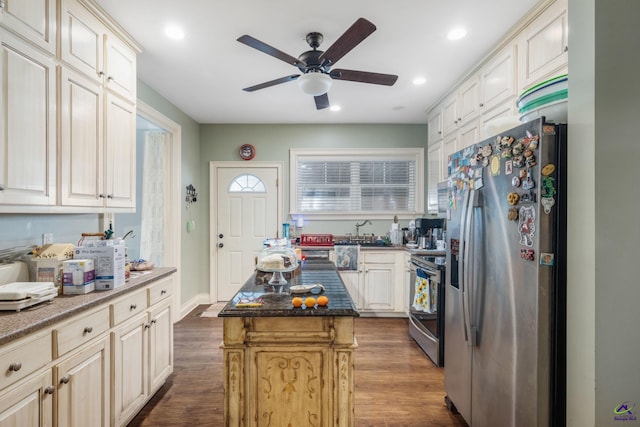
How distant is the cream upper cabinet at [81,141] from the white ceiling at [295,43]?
1.99 feet

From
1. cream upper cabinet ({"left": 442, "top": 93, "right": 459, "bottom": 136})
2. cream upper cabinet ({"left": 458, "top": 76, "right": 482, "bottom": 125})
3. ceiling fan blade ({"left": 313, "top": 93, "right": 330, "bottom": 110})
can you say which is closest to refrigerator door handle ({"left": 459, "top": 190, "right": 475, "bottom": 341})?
cream upper cabinet ({"left": 458, "top": 76, "right": 482, "bottom": 125})

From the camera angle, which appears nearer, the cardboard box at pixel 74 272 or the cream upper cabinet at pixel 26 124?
the cream upper cabinet at pixel 26 124

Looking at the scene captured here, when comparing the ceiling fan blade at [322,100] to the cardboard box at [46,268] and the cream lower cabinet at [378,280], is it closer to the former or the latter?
the cream lower cabinet at [378,280]

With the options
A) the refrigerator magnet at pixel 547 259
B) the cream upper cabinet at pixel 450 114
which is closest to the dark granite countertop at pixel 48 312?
the refrigerator magnet at pixel 547 259

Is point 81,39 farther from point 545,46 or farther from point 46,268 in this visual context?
point 545,46

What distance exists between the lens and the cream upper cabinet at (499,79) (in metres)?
2.32

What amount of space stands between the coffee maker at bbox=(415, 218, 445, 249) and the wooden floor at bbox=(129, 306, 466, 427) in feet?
3.68

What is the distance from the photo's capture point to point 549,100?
5.04 ft

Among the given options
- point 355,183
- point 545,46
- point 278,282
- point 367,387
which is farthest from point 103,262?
point 355,183

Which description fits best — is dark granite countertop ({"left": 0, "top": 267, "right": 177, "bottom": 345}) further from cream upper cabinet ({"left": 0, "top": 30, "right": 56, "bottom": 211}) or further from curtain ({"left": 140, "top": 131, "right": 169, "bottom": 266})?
curtain ({"left": 140, "top": 131, "right": 169, "bottom": 266})

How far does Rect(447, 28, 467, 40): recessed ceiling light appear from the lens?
2285 mm

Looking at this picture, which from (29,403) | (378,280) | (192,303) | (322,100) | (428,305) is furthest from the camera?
(192,303)

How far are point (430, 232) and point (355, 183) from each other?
1.37m

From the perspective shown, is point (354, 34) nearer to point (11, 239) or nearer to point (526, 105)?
point (526, 105)
